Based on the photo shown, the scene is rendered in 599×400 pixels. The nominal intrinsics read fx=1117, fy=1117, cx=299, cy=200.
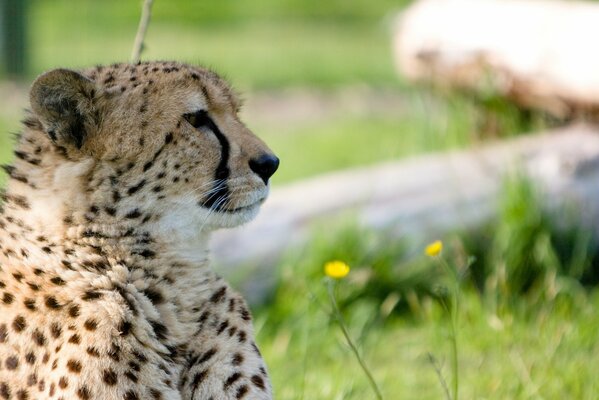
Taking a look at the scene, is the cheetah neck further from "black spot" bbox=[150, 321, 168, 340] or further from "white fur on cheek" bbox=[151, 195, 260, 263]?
"black spot" bbox=[150, 321, 168, 340]

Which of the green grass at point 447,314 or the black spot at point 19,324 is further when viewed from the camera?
the green grass at point 447,314

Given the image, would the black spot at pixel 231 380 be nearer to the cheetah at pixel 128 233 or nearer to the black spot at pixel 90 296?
the cheetah at pixel 128 233

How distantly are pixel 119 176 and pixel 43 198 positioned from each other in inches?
6.1

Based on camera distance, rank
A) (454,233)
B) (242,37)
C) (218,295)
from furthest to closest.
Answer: (242,37) < (454,233) < (218,295)

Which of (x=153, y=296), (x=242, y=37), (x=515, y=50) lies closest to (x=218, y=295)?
(x=153, y=296)

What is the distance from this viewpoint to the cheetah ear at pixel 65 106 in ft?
7.09

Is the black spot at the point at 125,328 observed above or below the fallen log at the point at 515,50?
above

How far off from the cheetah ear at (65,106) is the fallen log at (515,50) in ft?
9.21

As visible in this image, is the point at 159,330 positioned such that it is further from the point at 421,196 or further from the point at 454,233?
the point at 421,196

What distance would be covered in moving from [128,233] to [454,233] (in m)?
1.95

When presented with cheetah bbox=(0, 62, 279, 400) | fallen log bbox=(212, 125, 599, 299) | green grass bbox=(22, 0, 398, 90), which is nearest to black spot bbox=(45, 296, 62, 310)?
cheetah bbox=(0, 62, 279, 400)

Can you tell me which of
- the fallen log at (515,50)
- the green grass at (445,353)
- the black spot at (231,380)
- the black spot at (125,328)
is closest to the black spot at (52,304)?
the black spot at (125,328)

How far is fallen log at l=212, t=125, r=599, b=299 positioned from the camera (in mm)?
3844

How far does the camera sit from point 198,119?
7.46ft
